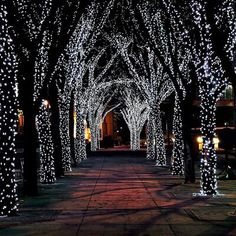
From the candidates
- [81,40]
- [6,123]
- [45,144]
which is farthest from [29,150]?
[81,40]

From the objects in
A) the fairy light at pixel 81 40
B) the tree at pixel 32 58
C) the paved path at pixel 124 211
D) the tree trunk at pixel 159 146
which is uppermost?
the fairy light at pixel 81 40

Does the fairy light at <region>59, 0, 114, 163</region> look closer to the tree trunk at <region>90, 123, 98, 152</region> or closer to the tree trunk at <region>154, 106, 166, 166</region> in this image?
the tree trunk at <region>154, 106, 166, 166</region>

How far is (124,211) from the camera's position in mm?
12844

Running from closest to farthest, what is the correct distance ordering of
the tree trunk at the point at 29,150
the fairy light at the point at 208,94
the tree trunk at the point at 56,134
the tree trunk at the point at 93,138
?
the fairy light at the point at 208,94
the tree trunk at the point at 29,150
the tree trunk at the point at 56,134
the tree trunk at the point at 93,138

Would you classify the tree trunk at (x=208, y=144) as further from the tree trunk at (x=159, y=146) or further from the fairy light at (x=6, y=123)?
the tree trunk at (x=159, y=146)

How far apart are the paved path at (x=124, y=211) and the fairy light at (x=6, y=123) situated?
21.9 inches

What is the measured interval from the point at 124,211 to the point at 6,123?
11.0 feet

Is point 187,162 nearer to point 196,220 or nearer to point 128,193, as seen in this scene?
point 128,193

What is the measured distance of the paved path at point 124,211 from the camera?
1057 centimetres

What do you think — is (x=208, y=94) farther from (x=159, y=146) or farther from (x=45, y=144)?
(x=159, y=146)

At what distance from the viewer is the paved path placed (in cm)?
1057

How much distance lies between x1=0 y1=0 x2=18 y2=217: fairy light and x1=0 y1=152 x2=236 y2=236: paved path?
0.56m

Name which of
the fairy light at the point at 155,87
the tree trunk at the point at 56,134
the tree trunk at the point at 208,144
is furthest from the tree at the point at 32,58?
the fairy light at the point at 155,87


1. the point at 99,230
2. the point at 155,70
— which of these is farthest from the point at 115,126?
the point at 99,230
